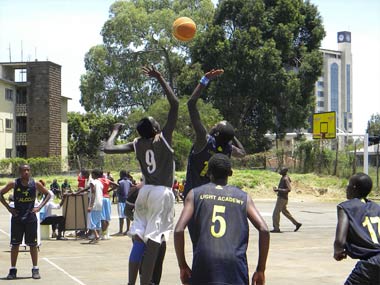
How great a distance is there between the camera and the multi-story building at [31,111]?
57938 mm

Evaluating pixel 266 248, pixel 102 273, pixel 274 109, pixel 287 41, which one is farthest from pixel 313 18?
pixel 266 248

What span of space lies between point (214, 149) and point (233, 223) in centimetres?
205

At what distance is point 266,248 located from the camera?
5.03 metres

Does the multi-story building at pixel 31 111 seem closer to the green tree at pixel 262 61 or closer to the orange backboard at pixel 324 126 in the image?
the green tree at pixel 262 61

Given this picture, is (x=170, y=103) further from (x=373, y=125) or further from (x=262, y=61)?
(x=373, y=125)

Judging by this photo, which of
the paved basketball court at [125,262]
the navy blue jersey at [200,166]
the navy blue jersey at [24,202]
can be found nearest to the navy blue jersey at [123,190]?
the paved basketball court at [125,262]

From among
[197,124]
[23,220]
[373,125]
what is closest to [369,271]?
[197,124]

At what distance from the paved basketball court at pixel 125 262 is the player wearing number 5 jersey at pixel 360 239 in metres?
4.38

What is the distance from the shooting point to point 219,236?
4.91 m

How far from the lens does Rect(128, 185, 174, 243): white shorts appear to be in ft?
24.5

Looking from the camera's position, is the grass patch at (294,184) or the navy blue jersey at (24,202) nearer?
the navy blue jersey at (24,202)

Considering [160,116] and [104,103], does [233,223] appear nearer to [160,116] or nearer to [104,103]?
[160,116]

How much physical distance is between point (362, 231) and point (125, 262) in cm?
743

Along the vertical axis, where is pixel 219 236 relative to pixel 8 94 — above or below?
below
